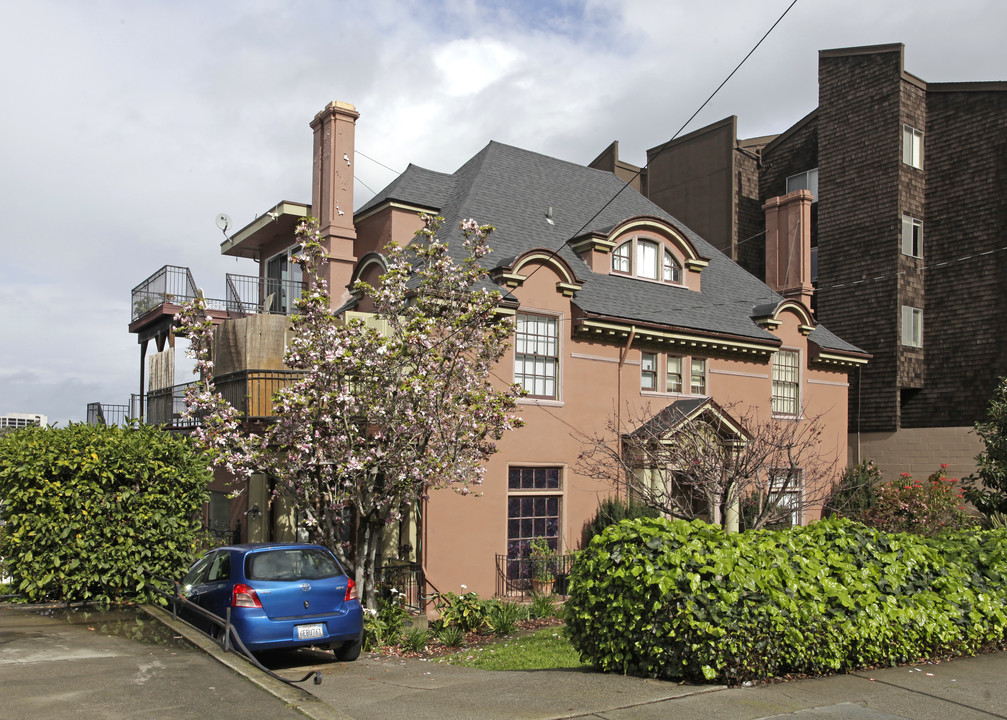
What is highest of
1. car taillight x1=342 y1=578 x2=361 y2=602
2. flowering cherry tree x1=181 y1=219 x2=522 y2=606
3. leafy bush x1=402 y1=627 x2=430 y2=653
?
flowering cherry tree x1=181 y1=219 x2=522 y2=606

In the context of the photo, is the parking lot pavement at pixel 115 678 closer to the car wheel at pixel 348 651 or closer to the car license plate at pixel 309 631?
the car license plate at pixel 309 631

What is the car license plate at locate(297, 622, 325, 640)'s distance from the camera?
11.1 meters

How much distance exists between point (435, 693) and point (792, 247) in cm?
2056

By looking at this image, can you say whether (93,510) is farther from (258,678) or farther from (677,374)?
(677,374)

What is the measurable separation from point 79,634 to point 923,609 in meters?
10.2

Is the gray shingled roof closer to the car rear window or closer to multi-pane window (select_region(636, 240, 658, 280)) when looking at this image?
multi-pane window (select_region(636, 240, 658, 280))

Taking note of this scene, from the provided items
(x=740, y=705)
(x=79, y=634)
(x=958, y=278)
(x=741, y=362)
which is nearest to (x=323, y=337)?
(x=79, y=634)

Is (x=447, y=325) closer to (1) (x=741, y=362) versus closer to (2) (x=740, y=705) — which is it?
(2) (x=740, y=705)

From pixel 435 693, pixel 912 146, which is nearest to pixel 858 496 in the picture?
pixel 912 146

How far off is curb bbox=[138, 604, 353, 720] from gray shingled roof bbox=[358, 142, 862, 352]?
10.2m

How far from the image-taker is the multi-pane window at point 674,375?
21516 mm

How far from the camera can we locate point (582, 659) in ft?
32.0

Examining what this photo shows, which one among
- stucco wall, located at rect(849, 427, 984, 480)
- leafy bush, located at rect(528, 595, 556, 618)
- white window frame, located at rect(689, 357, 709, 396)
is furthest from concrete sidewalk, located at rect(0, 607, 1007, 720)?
stucco wall, located at rect(849, 427, 984, 480)

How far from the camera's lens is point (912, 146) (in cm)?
2738
